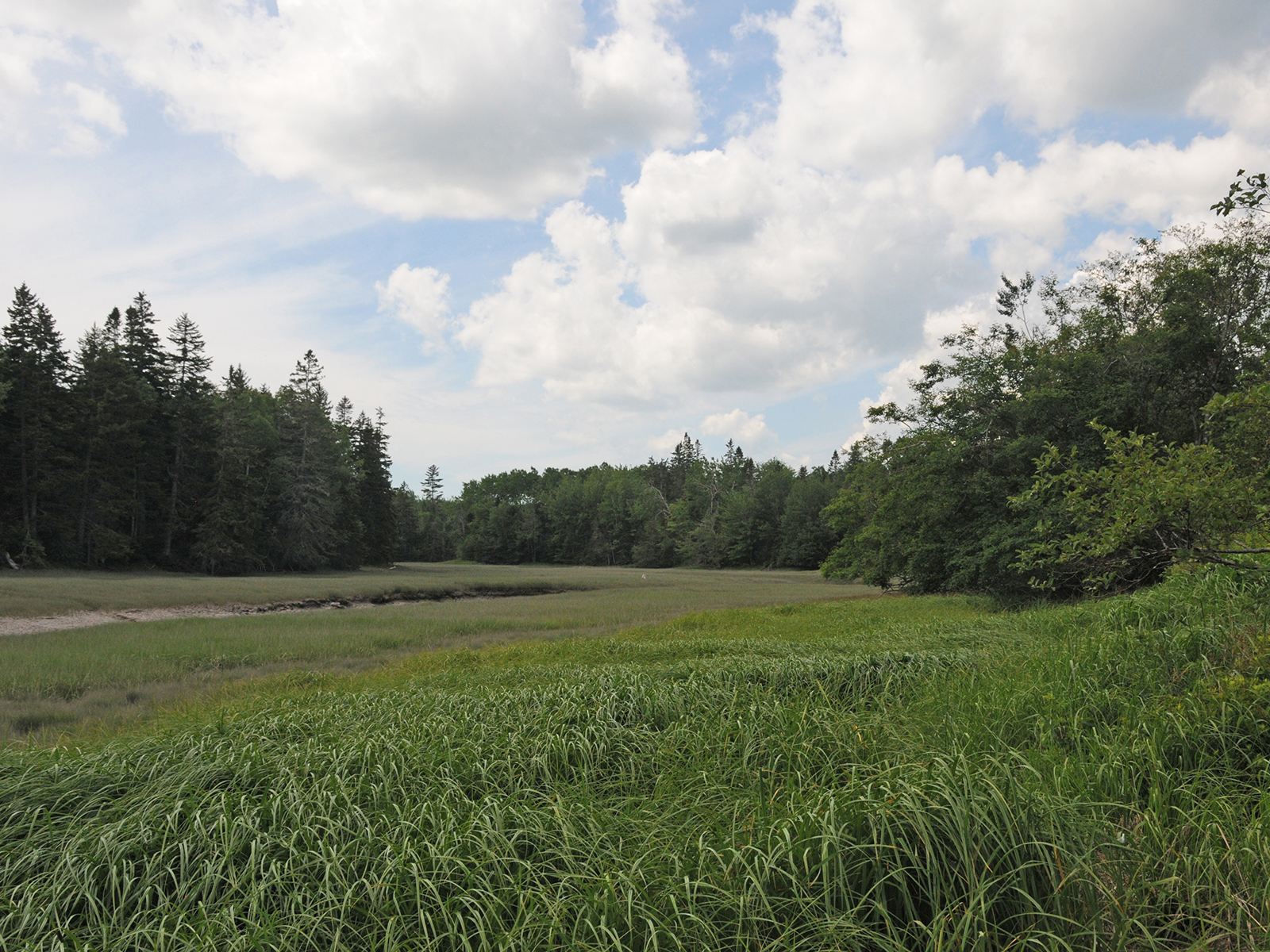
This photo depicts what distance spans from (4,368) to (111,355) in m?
5.01

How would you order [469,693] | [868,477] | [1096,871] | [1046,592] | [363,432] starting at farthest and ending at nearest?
[363,432] → [868,477] → [1046,592] → [469,693] → [1096,871]

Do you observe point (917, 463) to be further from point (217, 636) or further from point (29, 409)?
point (29, 409)

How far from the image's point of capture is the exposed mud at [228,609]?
19125mm

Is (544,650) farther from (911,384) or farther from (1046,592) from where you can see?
(911,384)

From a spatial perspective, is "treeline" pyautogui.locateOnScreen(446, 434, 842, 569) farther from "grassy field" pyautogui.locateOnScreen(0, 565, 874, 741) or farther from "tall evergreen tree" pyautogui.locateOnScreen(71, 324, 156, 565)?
"tall evergreen tree" pyautogui.locateOnScreen(71, 324, 156, 565)

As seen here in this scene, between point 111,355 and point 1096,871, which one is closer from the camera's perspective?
point 1096,871

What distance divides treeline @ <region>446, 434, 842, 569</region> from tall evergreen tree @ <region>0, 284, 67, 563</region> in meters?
59.6

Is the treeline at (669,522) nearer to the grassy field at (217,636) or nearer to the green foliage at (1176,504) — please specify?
the grassy field at (217,636)

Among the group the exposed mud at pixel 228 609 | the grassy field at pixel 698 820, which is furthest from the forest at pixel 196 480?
the grassy field at pixel 698 820

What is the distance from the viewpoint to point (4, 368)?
37.7 m

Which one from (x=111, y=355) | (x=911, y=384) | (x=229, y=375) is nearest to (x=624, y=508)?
(x=229, y=375)

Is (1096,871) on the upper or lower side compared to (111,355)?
lower

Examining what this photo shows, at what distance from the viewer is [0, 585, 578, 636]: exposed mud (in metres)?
19.1

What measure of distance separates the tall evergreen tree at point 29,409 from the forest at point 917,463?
11 centimetres
